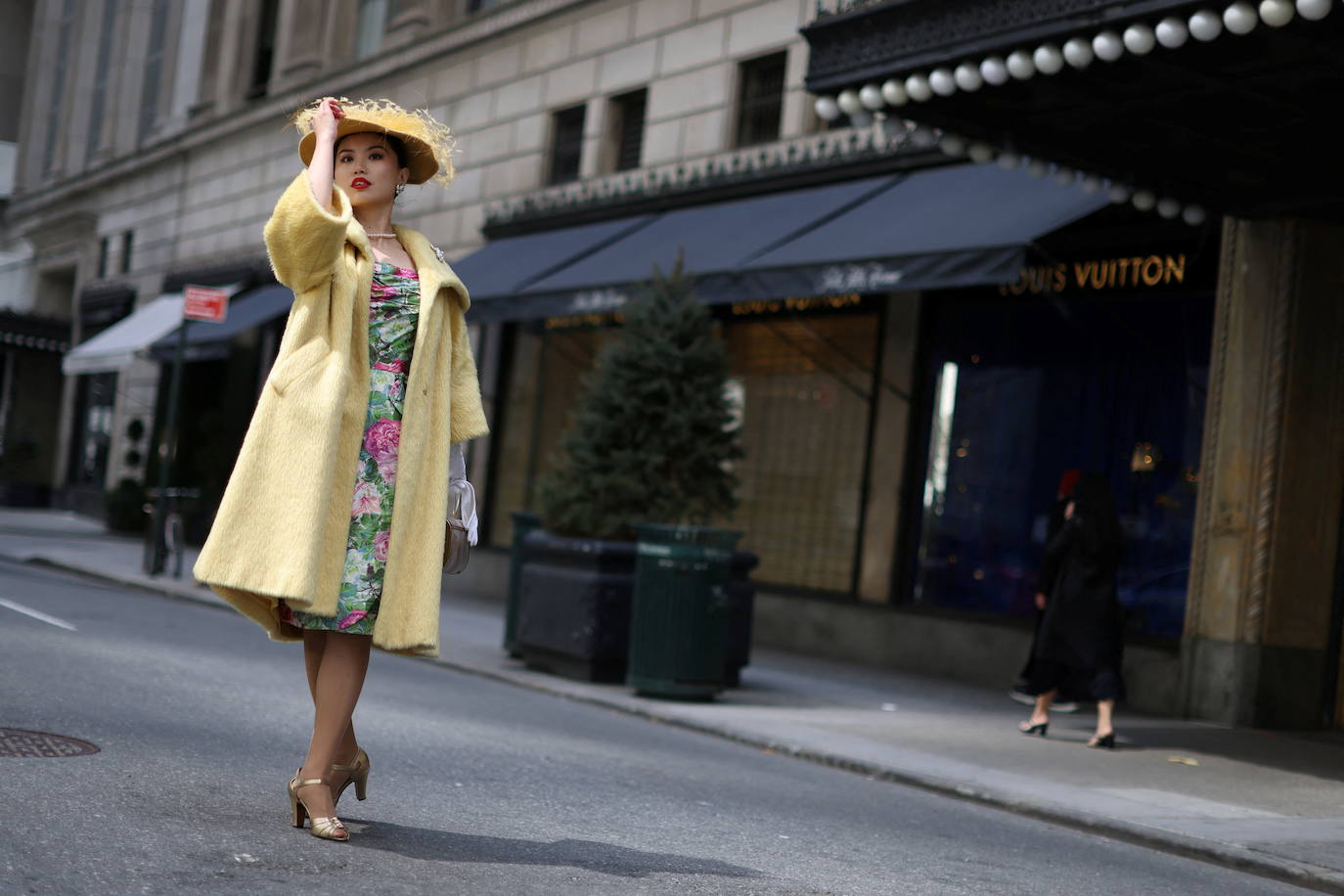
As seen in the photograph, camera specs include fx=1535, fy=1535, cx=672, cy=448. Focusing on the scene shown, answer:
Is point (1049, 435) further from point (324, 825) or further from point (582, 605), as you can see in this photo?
point (324, 825)

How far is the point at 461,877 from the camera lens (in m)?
4.35

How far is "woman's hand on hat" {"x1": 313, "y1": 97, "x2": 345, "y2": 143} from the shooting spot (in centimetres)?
457

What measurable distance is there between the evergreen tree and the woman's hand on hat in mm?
7130

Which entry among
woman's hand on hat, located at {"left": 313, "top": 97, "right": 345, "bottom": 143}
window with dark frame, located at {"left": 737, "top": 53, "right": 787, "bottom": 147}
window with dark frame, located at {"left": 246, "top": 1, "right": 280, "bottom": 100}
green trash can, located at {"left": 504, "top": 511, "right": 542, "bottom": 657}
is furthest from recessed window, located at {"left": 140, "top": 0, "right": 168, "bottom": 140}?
woman's hand on hat, located at {"left": 313, "top": 97, "right": 345, "bottom": 143}

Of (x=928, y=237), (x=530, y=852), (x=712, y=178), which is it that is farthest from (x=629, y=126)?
(x=530, y=852)

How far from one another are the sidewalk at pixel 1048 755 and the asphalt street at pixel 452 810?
221mm

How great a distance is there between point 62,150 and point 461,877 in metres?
38.9

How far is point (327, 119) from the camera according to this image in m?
4.60

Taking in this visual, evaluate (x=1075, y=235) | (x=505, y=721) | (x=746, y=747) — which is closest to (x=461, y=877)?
(x=505, y=721)

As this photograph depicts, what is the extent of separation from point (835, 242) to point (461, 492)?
940 cm

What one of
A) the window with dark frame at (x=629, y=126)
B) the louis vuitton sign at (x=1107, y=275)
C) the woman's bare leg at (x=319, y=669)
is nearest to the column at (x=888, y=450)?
the louis vuitton sign at (x=1107, y=275)

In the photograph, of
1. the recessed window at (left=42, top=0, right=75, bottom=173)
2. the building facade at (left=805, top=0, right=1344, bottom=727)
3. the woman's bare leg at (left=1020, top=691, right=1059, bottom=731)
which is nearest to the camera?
the building facade at (left=805, top=0, right=1344, bottom=727)

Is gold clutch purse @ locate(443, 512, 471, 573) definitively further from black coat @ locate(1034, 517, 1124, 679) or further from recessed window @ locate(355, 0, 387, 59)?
recessed window @ locate(355, 0, 387, 59)

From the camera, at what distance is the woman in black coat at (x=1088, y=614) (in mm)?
10031
